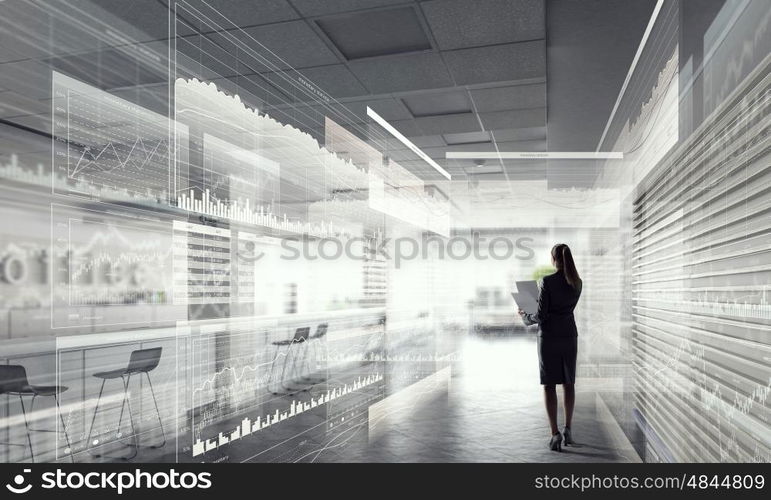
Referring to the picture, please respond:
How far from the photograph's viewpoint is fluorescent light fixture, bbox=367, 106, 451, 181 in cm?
528

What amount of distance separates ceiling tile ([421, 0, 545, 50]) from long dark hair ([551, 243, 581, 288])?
1.32m

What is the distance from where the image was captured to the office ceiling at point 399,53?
3326 millimetres

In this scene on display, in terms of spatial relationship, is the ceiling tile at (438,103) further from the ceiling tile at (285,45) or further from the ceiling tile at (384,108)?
the ceiling tile at (285,45)

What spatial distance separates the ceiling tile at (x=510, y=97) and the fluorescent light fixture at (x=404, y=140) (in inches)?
34.5

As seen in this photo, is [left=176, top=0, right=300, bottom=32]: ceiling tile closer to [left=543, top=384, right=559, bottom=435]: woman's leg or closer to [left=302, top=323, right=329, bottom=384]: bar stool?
[left=302, top=323, right=329, bottom=384]: bar stool

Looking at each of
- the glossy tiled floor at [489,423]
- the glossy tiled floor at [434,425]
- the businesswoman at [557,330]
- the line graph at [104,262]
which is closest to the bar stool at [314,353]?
the glossy tiled floor at [434,425]

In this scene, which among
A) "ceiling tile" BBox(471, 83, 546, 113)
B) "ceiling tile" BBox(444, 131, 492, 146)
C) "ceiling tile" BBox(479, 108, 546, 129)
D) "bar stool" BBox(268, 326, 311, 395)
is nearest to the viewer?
"bar stool" BBox(268, 326, 311, 395)

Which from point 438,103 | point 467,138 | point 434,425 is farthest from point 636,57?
point 434,425

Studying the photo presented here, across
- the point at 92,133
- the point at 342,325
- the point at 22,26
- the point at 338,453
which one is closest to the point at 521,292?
the point at 342,325

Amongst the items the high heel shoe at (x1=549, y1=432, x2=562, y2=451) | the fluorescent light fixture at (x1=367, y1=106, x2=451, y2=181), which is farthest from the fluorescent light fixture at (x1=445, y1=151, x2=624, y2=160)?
the high heel shoe at (x1=549, y1=432, x2=562, y2=451)

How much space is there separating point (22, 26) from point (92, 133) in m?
1.44

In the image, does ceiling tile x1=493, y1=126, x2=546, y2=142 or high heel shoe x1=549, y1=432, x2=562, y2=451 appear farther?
ceiling tile x1=493, y1=126, x2=546, y2=142

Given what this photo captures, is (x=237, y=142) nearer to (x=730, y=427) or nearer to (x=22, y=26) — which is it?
(x=22, y=26)

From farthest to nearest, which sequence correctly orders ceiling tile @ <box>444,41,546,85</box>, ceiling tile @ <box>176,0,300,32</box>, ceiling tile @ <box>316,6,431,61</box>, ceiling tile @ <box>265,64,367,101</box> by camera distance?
ceiling tile @ <box>265,64,367,101</box>, ceiling tile @ <box>444,41,546,85</box>, ceiling tile @ <box>316,6,431,61</box>, ceiling tile @ <box>176,0,300,32</box>
